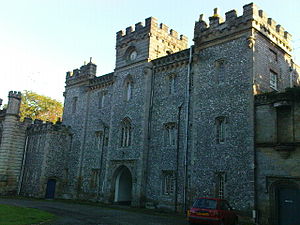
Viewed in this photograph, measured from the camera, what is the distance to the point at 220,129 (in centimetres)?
2158

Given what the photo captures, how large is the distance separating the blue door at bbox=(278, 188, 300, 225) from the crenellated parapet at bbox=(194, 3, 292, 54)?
949 cm

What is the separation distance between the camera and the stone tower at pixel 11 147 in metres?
34.5

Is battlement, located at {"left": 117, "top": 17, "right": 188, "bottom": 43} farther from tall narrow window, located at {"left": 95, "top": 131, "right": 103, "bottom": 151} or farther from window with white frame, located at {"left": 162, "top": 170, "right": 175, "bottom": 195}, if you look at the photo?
window with white frame, located at {"left": 162, "top": 170, "right": 175, "bottom": 195}

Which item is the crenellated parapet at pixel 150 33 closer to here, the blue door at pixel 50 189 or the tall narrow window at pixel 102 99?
the tall narrow window at pixel 102 99

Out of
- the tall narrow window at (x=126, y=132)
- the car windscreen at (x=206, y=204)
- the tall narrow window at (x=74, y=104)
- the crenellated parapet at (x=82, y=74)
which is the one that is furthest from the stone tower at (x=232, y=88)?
the tall narrow window at (x=74, y=104)

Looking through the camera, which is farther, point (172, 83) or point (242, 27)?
point (172, 83)

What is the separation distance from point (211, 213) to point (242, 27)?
41.7 ft

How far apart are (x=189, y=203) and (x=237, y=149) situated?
5.12 m

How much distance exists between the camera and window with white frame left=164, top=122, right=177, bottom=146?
80.9 ft

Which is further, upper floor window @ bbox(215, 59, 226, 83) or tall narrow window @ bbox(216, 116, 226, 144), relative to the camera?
upper floor window @ bbox(215, 59, 226, 83)

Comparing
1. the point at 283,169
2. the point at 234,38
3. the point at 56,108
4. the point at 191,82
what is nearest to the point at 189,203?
the point at 283,169

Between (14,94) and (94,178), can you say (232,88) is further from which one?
(14,94)

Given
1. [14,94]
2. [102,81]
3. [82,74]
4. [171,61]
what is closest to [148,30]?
[171,61]

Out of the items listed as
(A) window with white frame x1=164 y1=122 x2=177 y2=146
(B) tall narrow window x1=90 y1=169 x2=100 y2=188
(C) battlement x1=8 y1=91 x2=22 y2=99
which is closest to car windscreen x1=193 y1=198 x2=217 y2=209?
(A) window with white frame x1=164 y1=122 x2=177 y2=146
